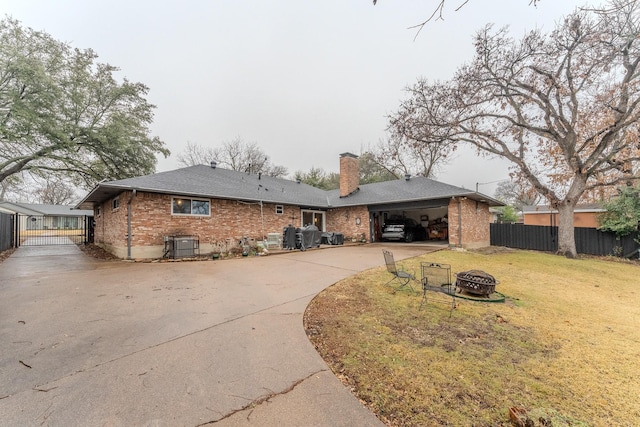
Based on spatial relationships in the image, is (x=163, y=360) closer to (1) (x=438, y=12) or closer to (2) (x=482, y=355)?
(2) (x=482, y=355)

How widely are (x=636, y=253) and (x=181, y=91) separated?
1008 inches

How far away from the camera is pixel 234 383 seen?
92.7 inches

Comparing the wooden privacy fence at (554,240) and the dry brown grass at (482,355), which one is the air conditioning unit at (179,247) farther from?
the wooden privacy fence at (554,240)

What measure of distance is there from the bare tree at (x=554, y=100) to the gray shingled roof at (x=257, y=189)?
3010 millimetres

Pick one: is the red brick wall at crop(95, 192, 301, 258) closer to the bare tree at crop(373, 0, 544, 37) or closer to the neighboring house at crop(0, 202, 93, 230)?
the bare tree at crop(373, 0, 544, 37)

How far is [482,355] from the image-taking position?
294 cm

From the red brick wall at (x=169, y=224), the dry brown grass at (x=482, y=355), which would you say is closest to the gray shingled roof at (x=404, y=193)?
the red brick wall at (x=169, y=224)

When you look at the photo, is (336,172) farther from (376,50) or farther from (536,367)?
(536,367)

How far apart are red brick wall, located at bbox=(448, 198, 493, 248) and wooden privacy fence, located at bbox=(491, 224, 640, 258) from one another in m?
1.40

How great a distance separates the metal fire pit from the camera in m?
5.11

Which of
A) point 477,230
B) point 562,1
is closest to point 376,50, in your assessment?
point 562,1

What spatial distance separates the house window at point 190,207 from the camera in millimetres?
10711

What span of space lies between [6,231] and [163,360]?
1802 cm

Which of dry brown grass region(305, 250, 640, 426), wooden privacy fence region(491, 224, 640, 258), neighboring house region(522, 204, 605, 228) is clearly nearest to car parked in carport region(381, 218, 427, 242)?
wooden privacy fence region(491, 224, 640, 258)
